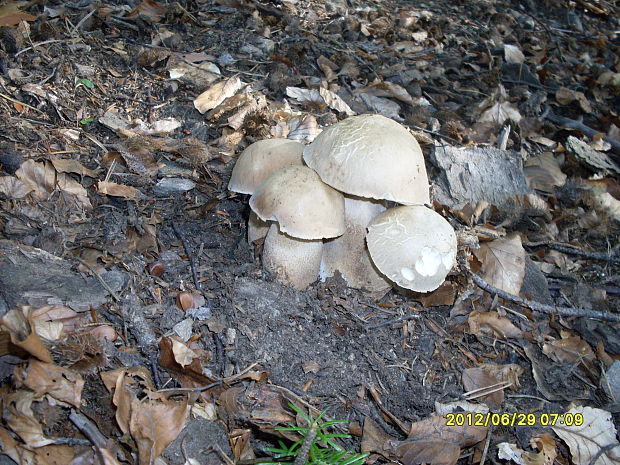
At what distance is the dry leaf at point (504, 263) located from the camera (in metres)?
2.99

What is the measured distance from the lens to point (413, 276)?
7.89ft

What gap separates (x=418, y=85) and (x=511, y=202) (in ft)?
5.34

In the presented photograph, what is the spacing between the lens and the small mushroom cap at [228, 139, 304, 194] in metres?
2.51

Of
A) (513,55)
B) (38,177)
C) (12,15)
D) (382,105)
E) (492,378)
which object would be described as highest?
(12,15)

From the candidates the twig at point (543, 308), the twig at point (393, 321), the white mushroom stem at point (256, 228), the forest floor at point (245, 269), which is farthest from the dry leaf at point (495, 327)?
the white mushroom stem at point (256, 228)

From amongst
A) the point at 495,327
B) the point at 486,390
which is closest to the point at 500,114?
the point at 495,327

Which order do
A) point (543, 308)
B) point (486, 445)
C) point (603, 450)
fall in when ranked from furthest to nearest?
point (543, 308) → point (603, 450) → point (486, 445)

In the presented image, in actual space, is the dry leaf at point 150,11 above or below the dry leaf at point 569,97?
above

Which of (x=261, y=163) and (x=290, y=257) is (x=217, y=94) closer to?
(x=261, y=163)

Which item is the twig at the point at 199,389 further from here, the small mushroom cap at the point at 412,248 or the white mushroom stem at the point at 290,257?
the small mushroom cap at the point at 412,248

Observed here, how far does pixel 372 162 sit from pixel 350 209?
485mm

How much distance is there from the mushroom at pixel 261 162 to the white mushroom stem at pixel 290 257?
0.27 meters

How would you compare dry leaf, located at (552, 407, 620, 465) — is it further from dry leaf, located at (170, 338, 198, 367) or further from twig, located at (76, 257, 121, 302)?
twig, located at (76, 257, 121, 302)

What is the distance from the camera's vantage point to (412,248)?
7.79ft
